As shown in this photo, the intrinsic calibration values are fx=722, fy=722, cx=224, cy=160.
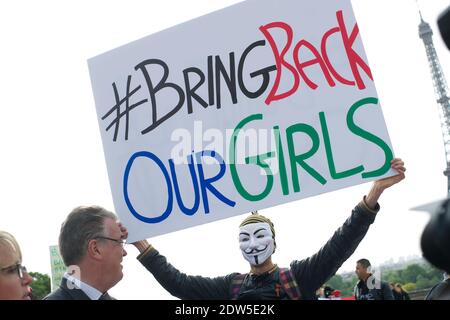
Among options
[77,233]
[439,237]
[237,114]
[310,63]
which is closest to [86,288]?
[77,233]

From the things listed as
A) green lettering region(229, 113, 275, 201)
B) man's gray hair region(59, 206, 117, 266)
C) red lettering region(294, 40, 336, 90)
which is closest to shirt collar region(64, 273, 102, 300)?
man's gray hair region(59, 206, 117, 266)

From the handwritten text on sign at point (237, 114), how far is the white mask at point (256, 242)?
0.17 m

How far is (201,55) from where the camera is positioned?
547 cm

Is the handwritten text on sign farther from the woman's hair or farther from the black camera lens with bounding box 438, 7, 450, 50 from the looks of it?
the black camera lens with bounding box 438, 7, 450, 50

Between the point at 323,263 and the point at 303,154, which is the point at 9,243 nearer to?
the point at 323,263

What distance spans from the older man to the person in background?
1.13 feet

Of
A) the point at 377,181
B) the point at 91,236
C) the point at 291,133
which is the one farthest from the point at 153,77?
the point at 377,181

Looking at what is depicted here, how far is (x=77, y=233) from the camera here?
14.8 feet

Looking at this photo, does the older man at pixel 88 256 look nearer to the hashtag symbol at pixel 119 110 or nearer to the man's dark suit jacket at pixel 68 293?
the man's dark suit jacket at pixel 68 293

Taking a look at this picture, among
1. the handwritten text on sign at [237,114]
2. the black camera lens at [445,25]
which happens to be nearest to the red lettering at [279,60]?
the handwritten text on sign at [237,114]

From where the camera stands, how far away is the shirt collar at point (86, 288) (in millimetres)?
4400

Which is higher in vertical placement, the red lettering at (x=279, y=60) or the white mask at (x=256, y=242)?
the red lettering at (x=279, y=60)
